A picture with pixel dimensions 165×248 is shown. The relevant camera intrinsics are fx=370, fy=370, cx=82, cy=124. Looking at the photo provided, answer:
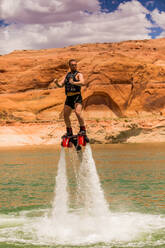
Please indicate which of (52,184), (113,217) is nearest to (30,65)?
(52,184)

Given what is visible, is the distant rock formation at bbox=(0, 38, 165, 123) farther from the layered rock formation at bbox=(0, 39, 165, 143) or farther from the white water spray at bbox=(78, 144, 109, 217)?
the white water spray at bbox=(78, 144, 109, 217)

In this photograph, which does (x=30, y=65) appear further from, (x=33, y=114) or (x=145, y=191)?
(x=145, y=191)

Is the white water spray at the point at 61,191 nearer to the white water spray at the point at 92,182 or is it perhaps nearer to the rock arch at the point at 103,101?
the white water spray at the point at 92,182

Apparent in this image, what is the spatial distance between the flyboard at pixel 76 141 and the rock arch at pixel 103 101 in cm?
4606

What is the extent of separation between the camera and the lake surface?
37.9 feet

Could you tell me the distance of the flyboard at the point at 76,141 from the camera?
12374mm

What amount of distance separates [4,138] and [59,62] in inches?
772

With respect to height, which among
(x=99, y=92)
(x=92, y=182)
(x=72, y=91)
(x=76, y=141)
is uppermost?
(x=99, y=92)

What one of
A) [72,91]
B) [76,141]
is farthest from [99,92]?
[72,91]

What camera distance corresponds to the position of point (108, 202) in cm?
1645

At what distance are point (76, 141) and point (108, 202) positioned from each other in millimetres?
4831

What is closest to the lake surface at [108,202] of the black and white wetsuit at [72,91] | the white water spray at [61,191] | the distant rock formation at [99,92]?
the white water spray at [61,191]

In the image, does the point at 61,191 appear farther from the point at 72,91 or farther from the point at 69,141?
the point at 72,91

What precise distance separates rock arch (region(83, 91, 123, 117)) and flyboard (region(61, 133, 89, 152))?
4606cm
